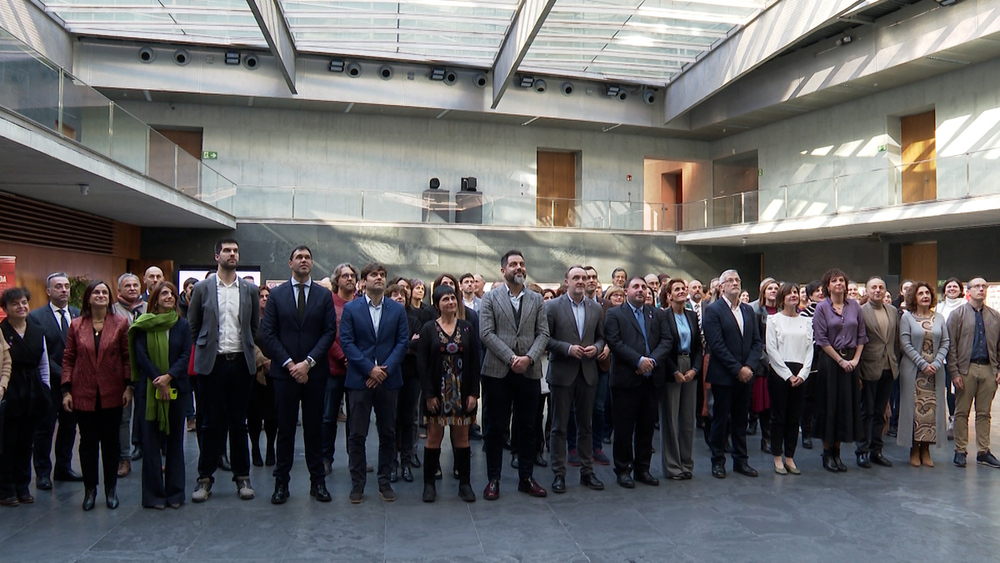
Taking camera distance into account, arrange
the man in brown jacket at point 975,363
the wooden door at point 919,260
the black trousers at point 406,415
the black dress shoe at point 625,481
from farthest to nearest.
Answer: the wooden door at point 919,260, the man in brown jacket at point 975,363, the black trousers at point 406,415, the black dress shoe at point 625,481

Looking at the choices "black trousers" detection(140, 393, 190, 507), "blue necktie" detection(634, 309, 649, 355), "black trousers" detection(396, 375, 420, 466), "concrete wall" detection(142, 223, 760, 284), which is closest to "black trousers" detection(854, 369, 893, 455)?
"blue necktie" detection(634, 309, 649, 355)

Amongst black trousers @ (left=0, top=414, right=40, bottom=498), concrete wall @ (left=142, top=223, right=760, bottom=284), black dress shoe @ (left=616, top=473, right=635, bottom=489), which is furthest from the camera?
concrete wall @ (left=142, top=223, right=760, bottom=284)

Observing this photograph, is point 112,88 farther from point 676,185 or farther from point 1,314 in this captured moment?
point 676,185

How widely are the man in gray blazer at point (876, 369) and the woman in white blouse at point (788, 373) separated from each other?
2.27ft

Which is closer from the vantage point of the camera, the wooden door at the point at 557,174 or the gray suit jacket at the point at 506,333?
the gray suit jacket at the point at 506,333

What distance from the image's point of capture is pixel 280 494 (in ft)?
16.4

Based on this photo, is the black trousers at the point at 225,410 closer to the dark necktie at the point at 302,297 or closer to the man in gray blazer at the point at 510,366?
the dark necktie at the point at 302,297

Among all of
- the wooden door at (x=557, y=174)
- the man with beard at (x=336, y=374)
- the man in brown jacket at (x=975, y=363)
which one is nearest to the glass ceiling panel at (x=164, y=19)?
the wooden door at (x=557, y=174)

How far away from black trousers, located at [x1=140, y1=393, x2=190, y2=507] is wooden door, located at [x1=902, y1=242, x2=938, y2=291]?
17240 millimetres

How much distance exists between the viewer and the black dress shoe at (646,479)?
5.56 meters

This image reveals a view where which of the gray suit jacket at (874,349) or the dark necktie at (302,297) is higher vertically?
the dark necktie at (302,297)

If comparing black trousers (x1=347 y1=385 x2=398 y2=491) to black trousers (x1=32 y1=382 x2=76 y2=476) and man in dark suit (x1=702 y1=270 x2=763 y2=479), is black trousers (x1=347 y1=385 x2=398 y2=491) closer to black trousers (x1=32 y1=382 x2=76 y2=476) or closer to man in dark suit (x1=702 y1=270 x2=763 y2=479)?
black trousers (x1=32 y1=382 x2=76 y2=476)

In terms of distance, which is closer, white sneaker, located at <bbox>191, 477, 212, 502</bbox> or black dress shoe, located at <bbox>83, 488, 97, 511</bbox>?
black dress shoe, located at <bbox>83, 488, 97, 511</bbox>

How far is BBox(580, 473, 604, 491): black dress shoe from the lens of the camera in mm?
5434
